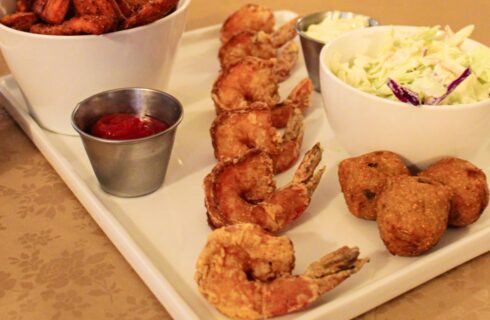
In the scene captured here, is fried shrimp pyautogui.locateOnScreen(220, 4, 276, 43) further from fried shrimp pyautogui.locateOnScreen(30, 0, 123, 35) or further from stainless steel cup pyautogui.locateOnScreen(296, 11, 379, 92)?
fried shrimp pyautogui.locateOnScreen(30, 0, 123, 35)

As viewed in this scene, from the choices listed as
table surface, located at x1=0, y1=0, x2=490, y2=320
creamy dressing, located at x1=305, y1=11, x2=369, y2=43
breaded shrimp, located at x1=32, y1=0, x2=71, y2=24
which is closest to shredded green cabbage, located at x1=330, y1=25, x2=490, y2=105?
creamy dressing, located at x1=305, y1=11, x2=369, y2=43

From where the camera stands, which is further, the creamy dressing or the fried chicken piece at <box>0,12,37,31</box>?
the creamy dressing

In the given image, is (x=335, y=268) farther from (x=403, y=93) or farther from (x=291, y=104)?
(x=291, y=104)

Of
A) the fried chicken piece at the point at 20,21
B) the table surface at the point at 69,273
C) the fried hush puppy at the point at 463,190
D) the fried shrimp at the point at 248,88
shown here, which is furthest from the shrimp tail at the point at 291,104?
the fried chicken piece at the point at 20,21

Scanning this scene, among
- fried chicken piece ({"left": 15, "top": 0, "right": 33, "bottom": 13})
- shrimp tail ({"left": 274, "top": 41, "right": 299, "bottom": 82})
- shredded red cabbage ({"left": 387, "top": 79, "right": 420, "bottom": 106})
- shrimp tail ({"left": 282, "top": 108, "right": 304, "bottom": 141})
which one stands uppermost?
fried chicken piece ({"left": 15, "top": 0, "right": 33, "bottom": 13})

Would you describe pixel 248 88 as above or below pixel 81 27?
below

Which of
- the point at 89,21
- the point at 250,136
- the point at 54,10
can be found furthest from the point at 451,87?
the point at 54,10

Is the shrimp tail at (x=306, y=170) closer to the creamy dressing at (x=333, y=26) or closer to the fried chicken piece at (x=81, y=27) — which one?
the fried chicken piece at (x=81, y=27)
